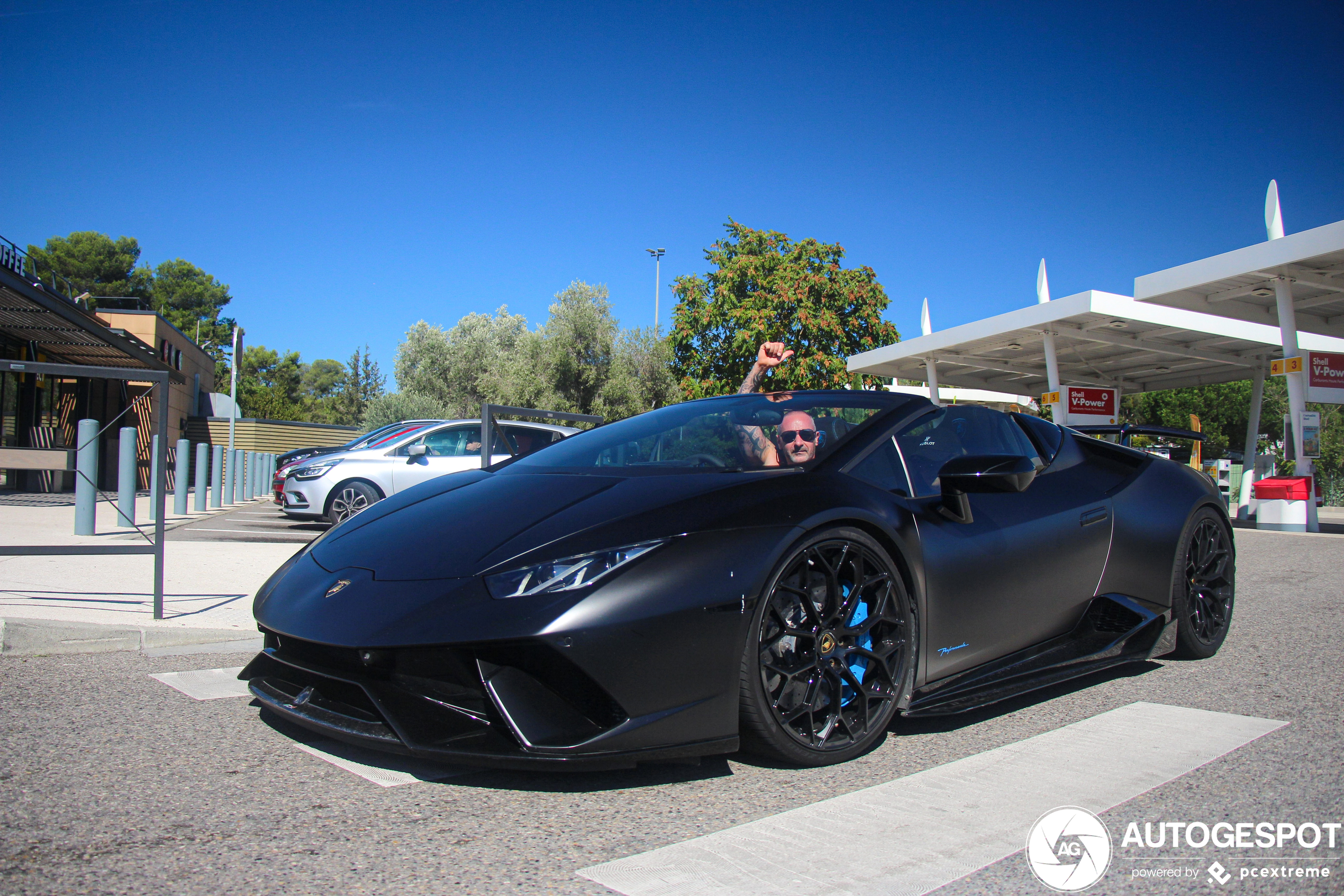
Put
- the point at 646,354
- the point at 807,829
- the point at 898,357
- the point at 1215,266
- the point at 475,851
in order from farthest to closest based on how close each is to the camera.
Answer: the point at 646,354
the point at 898,357
the point at 1215,266
the point at 807,829
the point at 475,851

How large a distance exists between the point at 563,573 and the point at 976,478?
1.42 metres

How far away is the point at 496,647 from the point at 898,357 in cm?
2392

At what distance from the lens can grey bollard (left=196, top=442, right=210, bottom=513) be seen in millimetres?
12711

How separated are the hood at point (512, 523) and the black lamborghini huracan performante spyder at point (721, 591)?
1 centimetres

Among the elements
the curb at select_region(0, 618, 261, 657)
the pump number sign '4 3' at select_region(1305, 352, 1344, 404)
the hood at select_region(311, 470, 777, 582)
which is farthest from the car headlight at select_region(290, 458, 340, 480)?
the pump number sign '4 3' at select_region(1305, 352, 1344, 404)

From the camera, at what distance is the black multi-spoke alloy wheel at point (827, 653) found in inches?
95.7

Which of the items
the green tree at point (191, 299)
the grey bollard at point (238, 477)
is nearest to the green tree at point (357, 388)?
the green tree at point (191, 299)

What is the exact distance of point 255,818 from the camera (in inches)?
84.0

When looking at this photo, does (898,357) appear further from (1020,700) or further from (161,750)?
(161,750)

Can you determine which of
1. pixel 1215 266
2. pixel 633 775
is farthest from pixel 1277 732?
pixel 1215 266

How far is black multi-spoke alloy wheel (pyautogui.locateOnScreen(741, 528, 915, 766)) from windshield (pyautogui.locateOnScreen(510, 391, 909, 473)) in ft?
1.39

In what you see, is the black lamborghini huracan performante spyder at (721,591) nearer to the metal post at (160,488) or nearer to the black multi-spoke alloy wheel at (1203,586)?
the black multi-spoke alloy wheel at (1203,586)

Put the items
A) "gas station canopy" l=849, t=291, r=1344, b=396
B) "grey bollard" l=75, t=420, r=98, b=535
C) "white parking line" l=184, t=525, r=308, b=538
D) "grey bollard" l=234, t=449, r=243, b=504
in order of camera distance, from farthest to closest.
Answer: "gas station canopy" l=849, t=291, r=1344, b=396 < "grey bollard" l=234, t=449, r=243, b=504 < "white parking line" l=184, t=525, r=308, b=538 < "grey bollard" l=75, t=420, r=98, b=535

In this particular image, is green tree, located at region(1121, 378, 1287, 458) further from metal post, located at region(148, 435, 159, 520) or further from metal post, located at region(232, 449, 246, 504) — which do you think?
metal post, located at region(148, 435, 159, 520)
